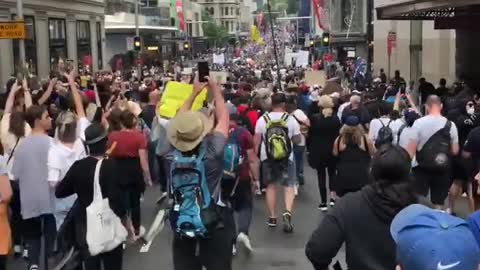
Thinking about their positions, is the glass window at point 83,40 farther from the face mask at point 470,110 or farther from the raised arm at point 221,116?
the raised arm at point 221,116

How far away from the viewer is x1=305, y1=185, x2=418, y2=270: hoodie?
3.87 m

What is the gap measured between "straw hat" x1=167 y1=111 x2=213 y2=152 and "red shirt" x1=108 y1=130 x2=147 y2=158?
13.5 feet

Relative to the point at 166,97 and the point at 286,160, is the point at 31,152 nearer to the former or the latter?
the point at 166,97

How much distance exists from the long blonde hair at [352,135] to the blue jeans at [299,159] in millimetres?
3175

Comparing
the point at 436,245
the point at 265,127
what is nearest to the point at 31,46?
the point at 265,127

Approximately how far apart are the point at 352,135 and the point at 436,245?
23.9 ft

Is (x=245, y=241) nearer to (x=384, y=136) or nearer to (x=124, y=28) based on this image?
(x=384, y=136)

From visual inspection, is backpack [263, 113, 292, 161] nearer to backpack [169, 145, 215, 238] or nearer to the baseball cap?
backpack [169, 145, 215, 238]

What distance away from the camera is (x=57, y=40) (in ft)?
144

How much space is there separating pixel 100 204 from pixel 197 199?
4.10ft

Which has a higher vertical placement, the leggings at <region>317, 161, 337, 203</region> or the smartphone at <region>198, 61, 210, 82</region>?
the smartphone at <region>198, 61, 210, 82</region>

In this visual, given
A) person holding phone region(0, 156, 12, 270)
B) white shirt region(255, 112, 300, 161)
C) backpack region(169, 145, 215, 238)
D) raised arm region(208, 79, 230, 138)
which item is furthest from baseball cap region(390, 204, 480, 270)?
white shirt region(255, 112, 300, 161)

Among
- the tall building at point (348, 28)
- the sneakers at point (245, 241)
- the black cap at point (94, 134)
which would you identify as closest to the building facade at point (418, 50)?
the tall building at point (348, 28)

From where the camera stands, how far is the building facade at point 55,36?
3525cm
